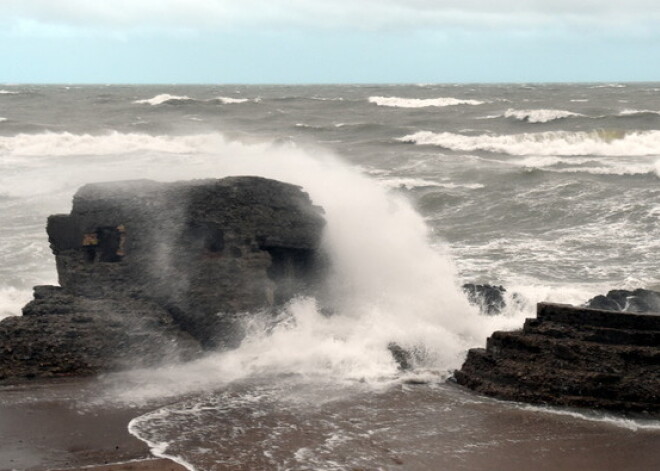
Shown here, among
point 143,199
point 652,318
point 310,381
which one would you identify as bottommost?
point 310,381

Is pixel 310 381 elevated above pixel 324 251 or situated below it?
below

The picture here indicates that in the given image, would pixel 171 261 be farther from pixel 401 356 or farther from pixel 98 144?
pixel 98 144

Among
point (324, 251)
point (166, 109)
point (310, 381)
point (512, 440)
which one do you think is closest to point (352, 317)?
point (324, 251)

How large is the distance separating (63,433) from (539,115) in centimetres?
3520

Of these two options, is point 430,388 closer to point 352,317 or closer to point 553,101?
point 352,317

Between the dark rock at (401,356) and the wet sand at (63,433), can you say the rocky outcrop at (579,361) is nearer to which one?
the dark rock at (401,356)

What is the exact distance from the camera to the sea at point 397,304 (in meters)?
6.56

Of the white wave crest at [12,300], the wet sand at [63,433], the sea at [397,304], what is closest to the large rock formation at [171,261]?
the sea at [397,304]

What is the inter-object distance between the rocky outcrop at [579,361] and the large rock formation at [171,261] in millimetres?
2599

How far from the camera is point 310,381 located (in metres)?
8.15

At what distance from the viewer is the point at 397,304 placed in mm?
9844

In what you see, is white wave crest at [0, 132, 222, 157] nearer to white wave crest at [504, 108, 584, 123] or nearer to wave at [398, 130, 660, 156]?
wave at [398, 130, 660, 156]

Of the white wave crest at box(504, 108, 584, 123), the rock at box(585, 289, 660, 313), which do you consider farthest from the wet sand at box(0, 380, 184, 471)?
the white wave crest at box(504, 108, 584, 123)

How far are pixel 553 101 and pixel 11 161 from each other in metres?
34.3
